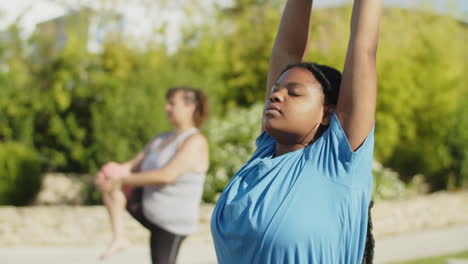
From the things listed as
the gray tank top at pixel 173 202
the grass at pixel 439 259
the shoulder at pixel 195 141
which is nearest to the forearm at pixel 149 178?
the gray tank top at pixel 173 202

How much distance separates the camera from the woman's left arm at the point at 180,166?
3.73 metres

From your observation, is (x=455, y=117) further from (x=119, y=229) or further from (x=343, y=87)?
(x=343, y=87)

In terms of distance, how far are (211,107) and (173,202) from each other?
6139 mm

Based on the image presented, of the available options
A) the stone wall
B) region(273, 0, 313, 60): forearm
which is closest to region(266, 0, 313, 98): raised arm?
region(273, 0, 313, 60): forearm

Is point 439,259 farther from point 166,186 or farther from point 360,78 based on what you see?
point 360,78

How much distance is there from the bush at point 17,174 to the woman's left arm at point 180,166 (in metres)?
6.02

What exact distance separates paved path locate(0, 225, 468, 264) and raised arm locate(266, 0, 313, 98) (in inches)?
194

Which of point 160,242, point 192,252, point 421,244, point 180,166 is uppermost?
point 180,166

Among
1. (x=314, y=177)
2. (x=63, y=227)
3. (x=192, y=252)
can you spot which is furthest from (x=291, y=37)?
(x=63, y=227)

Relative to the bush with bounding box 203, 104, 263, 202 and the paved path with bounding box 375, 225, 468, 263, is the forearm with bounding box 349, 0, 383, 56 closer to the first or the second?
the paved path with bounding box 375, 225, 468, 263

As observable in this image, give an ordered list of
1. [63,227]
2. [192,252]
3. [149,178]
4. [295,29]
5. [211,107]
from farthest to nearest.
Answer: [211,107], [63,227], [192,252], [149,178], [295,29]

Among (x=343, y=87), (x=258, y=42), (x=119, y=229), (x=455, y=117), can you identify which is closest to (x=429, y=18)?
(x=455, y=117)

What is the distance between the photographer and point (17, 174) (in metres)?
9.26

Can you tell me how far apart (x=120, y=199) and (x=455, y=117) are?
9.97 m
